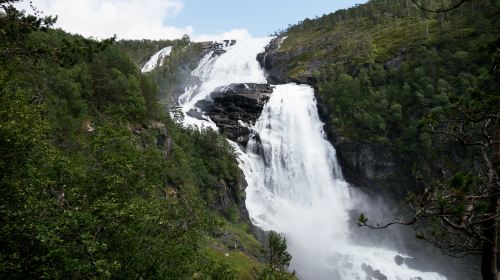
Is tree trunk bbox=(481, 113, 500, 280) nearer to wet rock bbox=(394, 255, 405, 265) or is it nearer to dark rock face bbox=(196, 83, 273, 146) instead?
wet rock bbox=(394, 255, 405, 265)

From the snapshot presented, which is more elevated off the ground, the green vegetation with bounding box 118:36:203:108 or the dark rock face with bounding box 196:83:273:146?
the green vegetation with bounding box 118:36:203:108

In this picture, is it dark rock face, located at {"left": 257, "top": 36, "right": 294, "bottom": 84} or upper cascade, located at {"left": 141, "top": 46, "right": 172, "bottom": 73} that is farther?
upper cascade, located at {"left": 141, "top": 46, "right": 172, "bottom": 73}

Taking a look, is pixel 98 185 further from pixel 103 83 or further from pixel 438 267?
pixel 438 267

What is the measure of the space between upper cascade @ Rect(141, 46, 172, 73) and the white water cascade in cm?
7620

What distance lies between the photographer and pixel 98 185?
44.8 feet

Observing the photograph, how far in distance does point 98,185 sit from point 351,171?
5602 centimetres

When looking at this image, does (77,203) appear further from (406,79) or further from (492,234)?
(406,79)

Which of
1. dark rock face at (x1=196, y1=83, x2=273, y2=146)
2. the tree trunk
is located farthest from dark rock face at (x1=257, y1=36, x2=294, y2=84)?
the tree trunk

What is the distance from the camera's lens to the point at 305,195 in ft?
197

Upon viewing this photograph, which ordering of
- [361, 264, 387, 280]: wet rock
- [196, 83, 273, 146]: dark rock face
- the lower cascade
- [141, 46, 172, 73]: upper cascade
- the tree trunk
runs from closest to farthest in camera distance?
the tree trunk → [361, 264, 387, 280]: wet rock → the lower cascade → [196, 83, 273, 146]: dark rock face → [141, 46, 172, 73]: upper cascade

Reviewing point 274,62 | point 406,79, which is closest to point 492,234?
point 406,79

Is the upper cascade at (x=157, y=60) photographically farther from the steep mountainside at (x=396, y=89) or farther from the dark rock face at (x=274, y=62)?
the steep mountainside at (x=396, y=89)

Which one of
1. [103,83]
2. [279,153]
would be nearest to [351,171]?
[279,153]

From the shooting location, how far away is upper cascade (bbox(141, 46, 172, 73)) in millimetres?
141925
